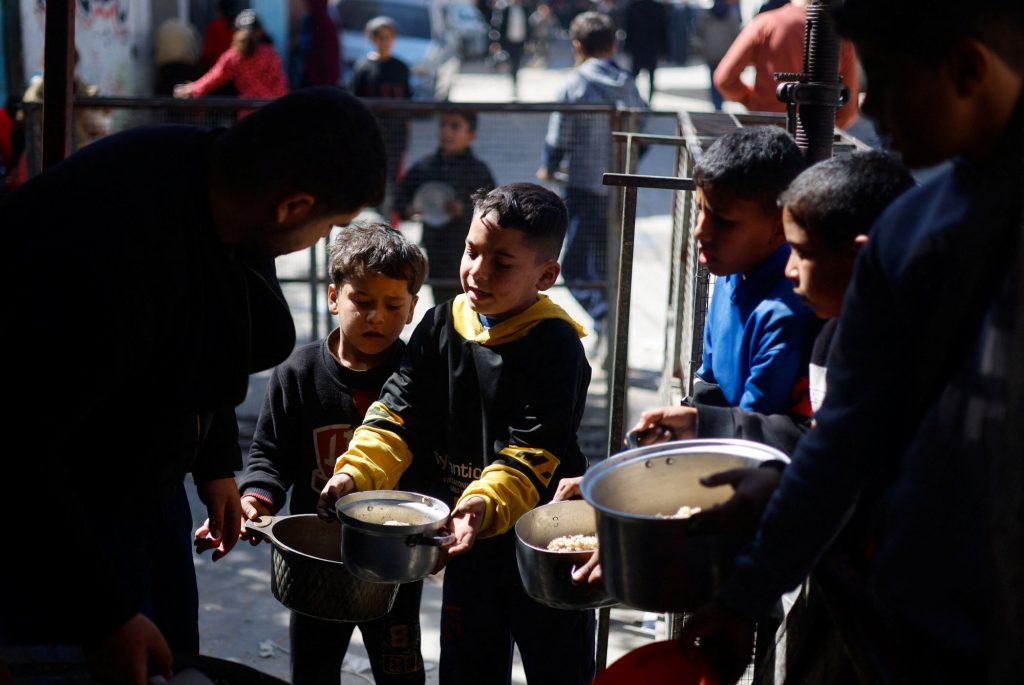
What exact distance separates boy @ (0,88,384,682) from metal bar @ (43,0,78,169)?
969 mm

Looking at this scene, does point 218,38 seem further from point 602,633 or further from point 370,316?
point 602,633

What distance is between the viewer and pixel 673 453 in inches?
87.6

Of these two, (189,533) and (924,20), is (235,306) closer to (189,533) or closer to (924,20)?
(189,533)

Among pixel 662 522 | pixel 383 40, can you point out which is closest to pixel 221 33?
pixel 383 40

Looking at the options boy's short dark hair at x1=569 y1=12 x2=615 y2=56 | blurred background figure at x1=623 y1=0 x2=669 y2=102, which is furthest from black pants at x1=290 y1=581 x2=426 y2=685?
blurred background figure at x1=623 y1=0 x2=669 y2=102

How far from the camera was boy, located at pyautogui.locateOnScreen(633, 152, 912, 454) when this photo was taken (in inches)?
88.0

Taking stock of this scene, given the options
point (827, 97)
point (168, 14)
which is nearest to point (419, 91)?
point (168, 14)

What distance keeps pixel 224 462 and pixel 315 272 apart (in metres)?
3.81

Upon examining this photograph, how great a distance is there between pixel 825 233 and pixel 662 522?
671mm

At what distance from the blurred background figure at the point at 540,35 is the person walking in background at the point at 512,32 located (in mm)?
1474

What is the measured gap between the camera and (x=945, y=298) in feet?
5.14

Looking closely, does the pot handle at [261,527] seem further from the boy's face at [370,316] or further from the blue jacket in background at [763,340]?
the blue jacket in background at [763,340]

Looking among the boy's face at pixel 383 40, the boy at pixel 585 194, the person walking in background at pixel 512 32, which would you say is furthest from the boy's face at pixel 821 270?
the person walking in background at pixel 512 32

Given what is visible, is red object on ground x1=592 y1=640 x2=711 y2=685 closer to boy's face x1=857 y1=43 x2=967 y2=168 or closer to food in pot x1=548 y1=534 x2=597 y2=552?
food in pot x1=548 y1=534 x2=597 y2=552
